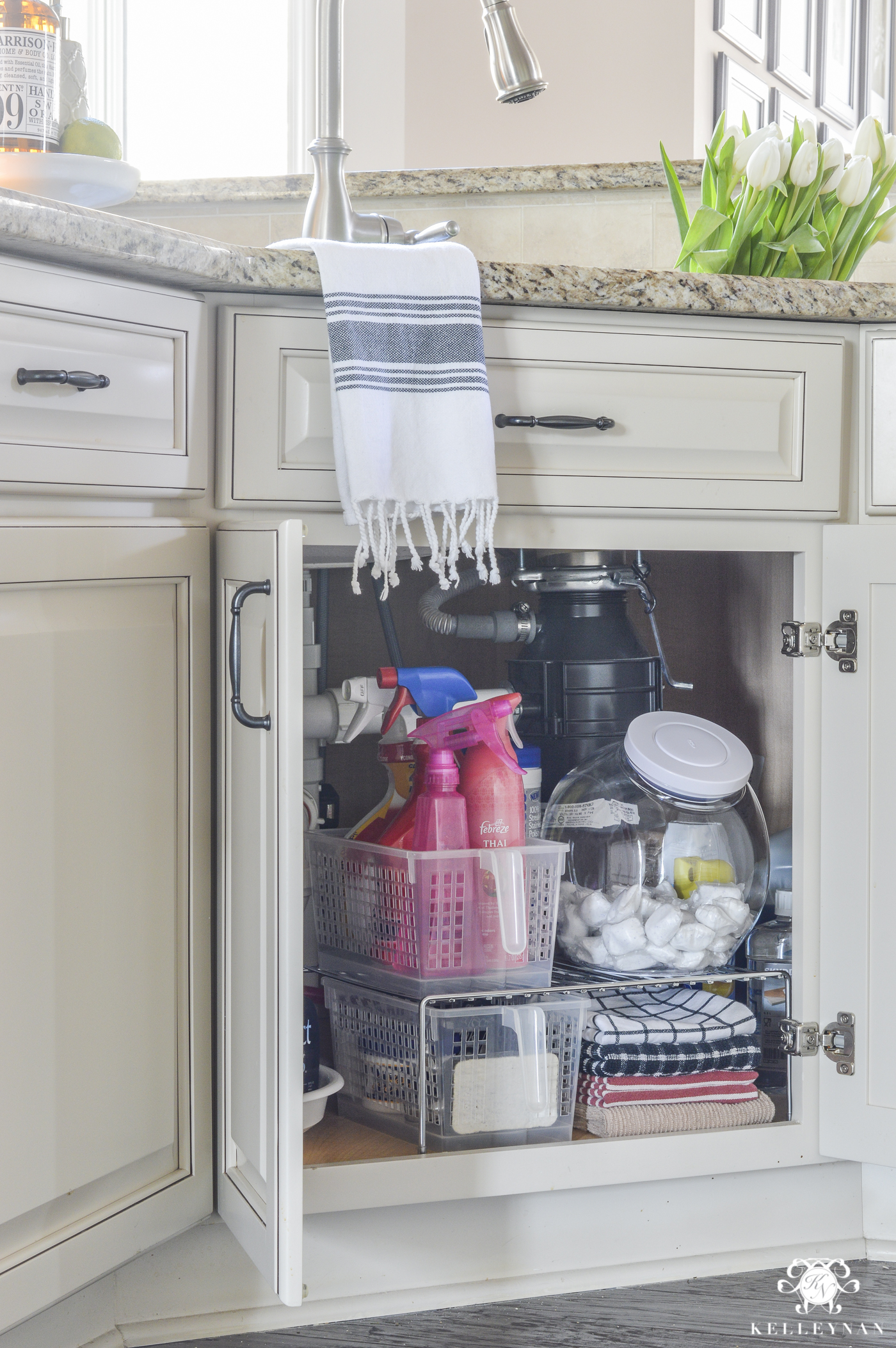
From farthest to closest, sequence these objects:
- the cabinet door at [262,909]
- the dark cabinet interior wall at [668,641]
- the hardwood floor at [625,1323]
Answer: the dark cabinet interior wall at [668,641]
the hardwood floor at [625,1323]
the cabinet door at [262,909]

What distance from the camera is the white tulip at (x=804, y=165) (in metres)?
1.23

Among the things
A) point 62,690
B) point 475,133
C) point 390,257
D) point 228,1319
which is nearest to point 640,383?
point 390,257

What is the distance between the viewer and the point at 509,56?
127 cm

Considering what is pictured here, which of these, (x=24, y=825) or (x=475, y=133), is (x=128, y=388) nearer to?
(x=24, y=825)

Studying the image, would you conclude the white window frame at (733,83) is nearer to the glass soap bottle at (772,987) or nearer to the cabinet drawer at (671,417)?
the cabinet drawer at (671,417)

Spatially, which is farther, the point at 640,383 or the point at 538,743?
the point at 538,743

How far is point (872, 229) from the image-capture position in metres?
1.31

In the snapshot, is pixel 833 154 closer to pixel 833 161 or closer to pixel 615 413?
pixel 833 161

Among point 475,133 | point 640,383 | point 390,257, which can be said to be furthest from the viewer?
point 475,133

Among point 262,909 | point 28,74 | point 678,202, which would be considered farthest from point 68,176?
point 262,909

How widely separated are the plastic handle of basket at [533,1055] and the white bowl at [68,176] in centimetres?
95

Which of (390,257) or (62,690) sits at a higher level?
(390,257)

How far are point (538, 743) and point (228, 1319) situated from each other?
0.68 metres

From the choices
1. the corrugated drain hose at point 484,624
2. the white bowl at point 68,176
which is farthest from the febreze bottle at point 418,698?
the white bowl at point 68,176
